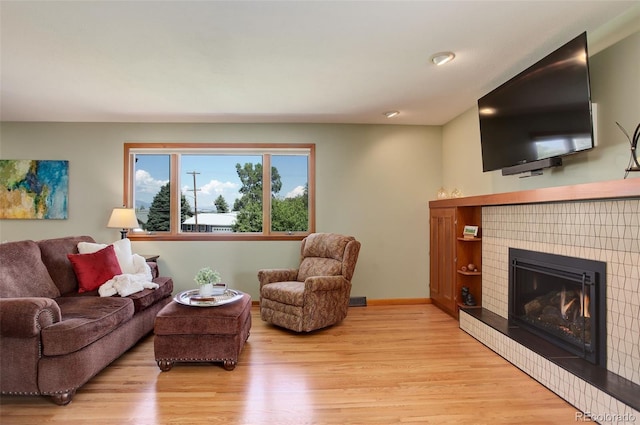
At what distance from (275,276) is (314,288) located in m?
0.67

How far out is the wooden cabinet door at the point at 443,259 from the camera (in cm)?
372

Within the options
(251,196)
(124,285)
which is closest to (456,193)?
(251,196)

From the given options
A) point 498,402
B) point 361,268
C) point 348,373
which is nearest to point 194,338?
point 348,373

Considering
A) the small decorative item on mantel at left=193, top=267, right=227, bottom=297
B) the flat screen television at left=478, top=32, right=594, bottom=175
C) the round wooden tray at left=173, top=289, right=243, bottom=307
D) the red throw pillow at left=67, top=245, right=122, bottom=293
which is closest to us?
Result: the flat screen television at left=478, top=32, right=594, bottom=175

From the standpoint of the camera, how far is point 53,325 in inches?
80.7

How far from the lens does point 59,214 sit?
421 cm

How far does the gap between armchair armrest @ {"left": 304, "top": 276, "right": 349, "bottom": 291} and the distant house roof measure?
1.70 meters

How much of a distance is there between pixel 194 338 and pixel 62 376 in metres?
0.80

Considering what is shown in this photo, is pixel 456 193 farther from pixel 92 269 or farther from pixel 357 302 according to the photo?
pixel 92 269

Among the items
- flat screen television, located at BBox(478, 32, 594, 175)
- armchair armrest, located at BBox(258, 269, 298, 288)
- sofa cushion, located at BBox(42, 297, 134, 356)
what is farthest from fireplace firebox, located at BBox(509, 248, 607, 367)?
sofa cushion, located at BBox(42, 297, 134, 356)

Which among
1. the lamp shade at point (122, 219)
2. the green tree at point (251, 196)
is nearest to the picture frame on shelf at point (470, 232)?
the green tree at point (251, 196)

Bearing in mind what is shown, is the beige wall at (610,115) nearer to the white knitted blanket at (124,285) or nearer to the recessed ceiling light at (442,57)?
the recessed ceiling light at (442,57)

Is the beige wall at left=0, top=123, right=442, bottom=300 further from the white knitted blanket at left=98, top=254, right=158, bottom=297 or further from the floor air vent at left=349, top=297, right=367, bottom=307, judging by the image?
the white knitted blanket at left=98, top=254, right=158, bottom=297

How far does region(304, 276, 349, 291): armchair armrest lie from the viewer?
3191 millimetres
